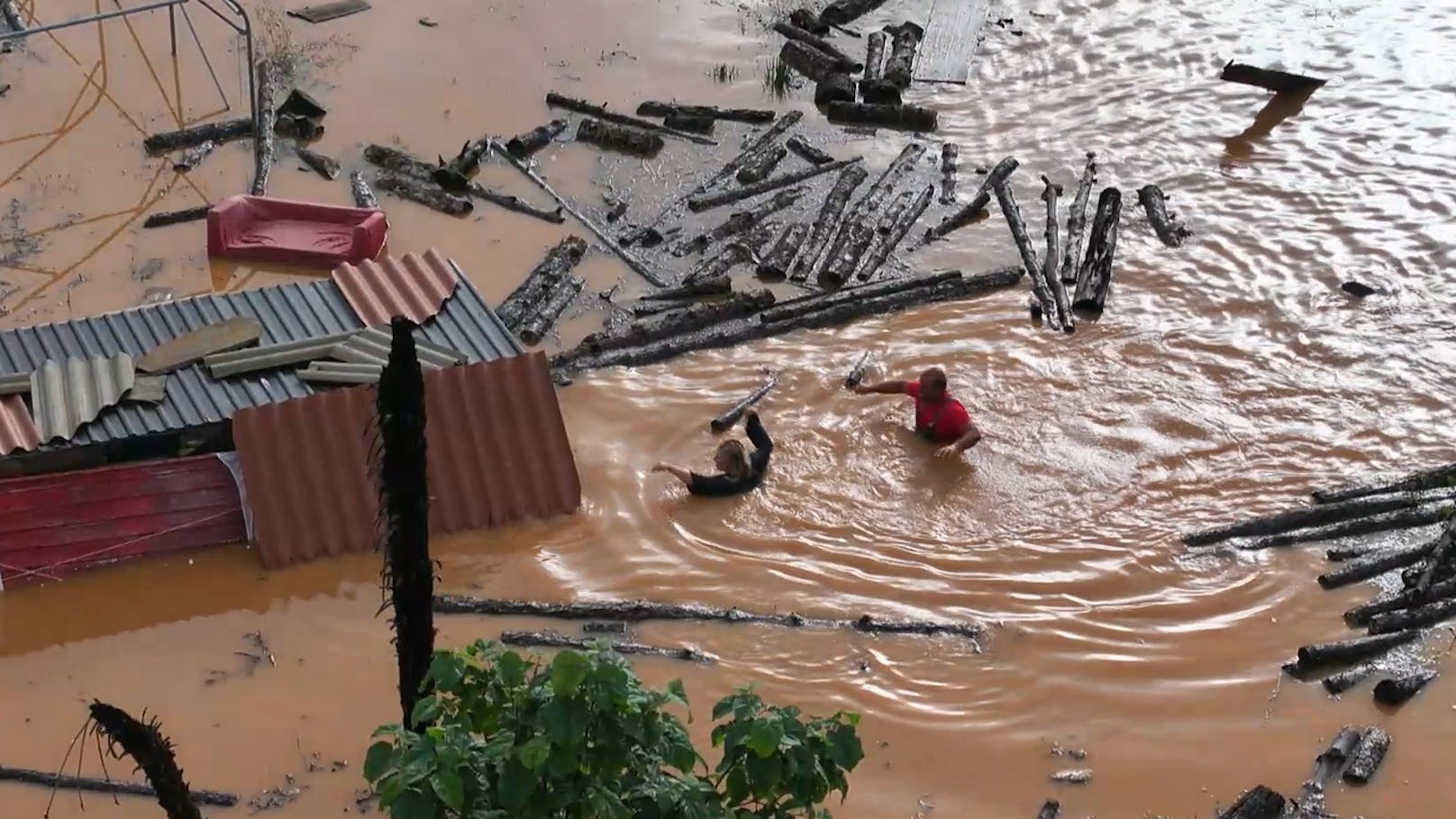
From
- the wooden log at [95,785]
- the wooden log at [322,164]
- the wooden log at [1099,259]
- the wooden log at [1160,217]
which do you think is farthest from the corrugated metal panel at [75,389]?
the wooden log at [1160,217]

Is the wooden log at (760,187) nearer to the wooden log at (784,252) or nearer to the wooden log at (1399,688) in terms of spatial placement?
the wooden log at (784,252)

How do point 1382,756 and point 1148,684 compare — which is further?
point 1148,684

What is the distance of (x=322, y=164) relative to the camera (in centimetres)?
1730

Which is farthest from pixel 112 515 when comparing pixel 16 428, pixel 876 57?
pixel 876 57

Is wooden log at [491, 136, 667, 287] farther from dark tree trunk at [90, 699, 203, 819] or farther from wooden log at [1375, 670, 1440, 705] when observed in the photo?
dark tree trunk at [90, 699, 203, 819]

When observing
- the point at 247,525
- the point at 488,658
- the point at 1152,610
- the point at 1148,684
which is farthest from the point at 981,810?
the point at 247,525

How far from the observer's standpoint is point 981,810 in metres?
10.0

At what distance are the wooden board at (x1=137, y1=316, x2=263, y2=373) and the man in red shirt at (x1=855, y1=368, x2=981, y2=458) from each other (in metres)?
5.88

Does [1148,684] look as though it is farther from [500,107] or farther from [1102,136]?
[500,107]

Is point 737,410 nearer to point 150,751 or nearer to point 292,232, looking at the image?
point 292,232

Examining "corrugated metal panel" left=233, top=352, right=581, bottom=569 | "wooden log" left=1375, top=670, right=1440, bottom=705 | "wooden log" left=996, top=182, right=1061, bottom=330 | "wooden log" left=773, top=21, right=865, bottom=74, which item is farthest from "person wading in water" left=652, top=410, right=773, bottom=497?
"wooden log" left=773, top=21, right=865, bottom=74

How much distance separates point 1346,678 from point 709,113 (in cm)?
1080

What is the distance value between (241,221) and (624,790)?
439 inches

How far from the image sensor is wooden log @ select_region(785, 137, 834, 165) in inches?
704
